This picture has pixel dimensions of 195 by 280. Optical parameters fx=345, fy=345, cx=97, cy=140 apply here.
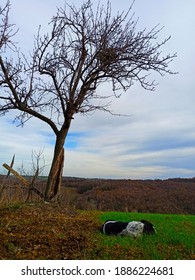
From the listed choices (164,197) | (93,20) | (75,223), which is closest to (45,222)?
(75,223)

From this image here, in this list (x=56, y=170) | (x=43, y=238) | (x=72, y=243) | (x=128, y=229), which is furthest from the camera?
(x=56, y=170)

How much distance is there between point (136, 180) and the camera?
121ft

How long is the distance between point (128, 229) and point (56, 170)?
270 inches

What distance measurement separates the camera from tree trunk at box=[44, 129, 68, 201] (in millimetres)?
13852

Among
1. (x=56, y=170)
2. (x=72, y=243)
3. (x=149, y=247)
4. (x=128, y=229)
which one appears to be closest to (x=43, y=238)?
(x=72, y=243)

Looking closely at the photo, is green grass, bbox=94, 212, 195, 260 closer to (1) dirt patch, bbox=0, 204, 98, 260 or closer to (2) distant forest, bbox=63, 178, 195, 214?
(1) dirt patch, bbox=0, 204, 98, 260

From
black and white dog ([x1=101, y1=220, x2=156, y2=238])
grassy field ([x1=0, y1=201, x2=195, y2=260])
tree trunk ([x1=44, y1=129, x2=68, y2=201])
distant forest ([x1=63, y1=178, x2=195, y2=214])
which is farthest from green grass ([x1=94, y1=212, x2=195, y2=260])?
distant forest ([x1=63, y1=178, x2=195, y2=214])

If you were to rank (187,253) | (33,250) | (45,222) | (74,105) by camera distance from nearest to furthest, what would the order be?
(33,250) → (187,253) → (45,222) → (74,105)

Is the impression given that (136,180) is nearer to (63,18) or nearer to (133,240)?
(63,18)

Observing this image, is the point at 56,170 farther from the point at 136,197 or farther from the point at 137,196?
the point at 137,196

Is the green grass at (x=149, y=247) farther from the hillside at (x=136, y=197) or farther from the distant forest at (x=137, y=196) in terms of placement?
the distant forest at (x=137, y=196)

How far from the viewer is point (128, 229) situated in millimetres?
7809

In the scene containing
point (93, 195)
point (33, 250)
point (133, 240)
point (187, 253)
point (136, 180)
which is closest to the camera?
point (33, 250)
